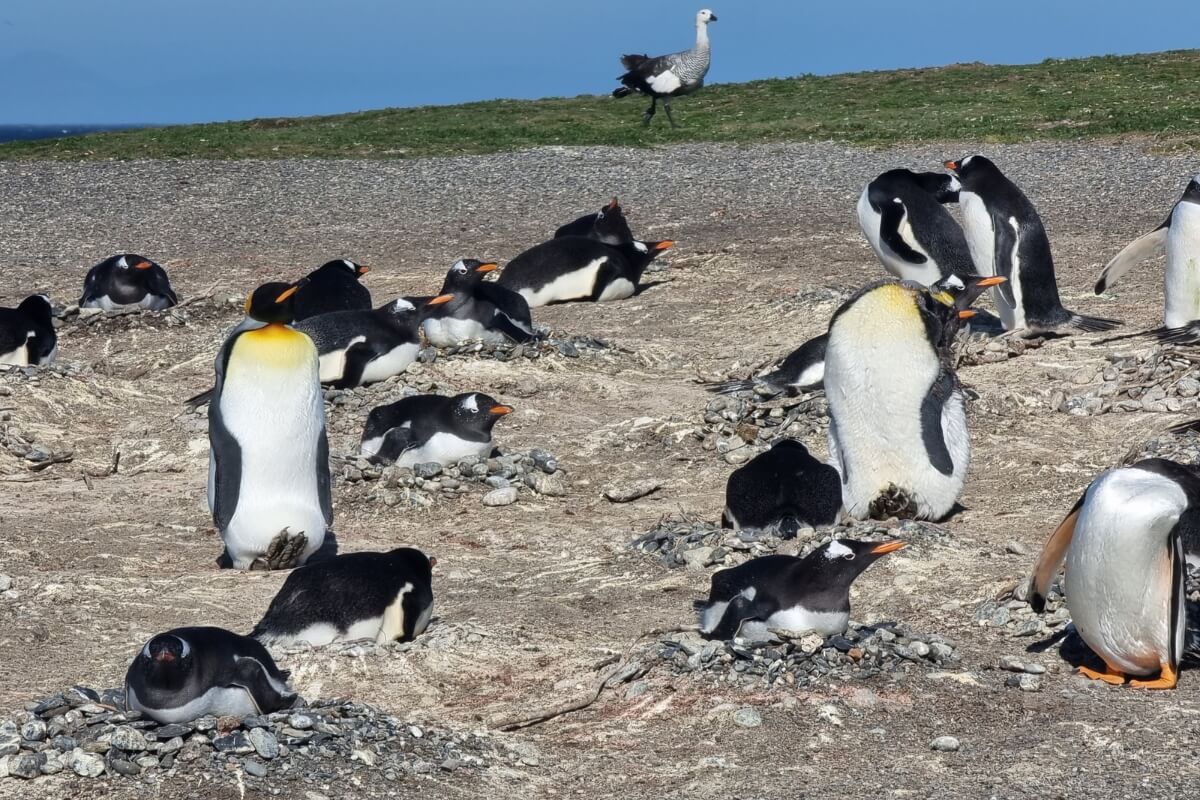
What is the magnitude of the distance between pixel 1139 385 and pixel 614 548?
311 cm

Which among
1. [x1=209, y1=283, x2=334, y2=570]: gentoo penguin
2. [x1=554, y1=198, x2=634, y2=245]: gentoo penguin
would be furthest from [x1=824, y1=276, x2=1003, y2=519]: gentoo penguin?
[x1=554, y1=198, x2=634, y2=245]: gentoo penguin

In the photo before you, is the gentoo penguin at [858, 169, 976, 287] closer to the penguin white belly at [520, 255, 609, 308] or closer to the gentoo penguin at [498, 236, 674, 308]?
the gentoo penguin at [498, 236, 674, 308]

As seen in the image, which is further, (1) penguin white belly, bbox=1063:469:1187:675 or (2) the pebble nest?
(2) the pebble nest

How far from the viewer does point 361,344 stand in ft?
29.4

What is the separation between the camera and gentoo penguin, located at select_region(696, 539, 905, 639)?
4.72 meters

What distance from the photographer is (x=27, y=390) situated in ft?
29.1

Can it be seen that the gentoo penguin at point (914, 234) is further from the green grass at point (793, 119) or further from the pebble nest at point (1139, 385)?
the green grass at point (793, 119)

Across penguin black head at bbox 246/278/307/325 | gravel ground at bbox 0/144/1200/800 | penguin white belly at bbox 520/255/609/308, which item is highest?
penguin black head at bbox 246/278/307/325

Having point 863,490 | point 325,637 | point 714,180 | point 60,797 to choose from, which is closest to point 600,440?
point 863,490

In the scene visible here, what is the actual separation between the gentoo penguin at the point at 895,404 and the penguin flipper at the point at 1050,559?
153 centimetres

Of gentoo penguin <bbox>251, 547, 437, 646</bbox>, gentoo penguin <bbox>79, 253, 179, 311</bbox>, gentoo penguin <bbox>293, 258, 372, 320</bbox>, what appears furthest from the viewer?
gentoo penguin <bbox>79, 253, 179, 311</bbox>

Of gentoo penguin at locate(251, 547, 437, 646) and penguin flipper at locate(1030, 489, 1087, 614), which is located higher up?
penguin flipper at locate(1030, 489, 1087, 614)

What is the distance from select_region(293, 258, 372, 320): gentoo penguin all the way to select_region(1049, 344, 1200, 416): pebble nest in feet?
14.2

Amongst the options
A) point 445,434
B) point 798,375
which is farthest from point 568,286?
point 445,434
